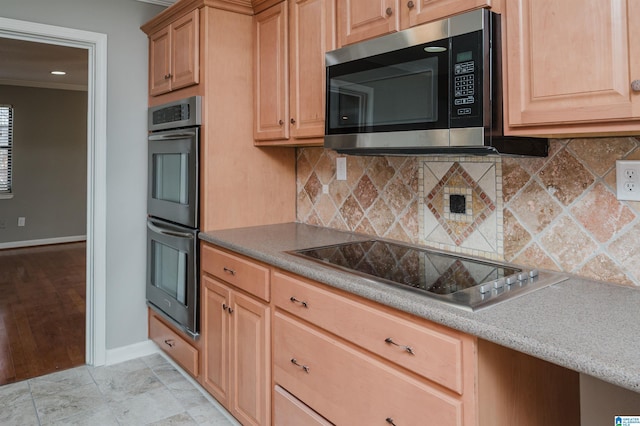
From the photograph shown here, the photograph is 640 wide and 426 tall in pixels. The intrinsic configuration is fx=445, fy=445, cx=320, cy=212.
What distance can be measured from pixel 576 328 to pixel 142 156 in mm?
2576

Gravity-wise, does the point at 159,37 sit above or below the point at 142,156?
above

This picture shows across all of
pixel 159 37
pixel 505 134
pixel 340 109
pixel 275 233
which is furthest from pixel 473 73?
pixel 159 37

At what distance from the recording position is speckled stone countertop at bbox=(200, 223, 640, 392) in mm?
878

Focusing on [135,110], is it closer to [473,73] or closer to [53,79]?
[473,73]

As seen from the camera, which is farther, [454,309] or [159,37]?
[159,37]

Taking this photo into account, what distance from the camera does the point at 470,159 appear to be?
1.75 metres

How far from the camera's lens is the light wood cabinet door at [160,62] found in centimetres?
259

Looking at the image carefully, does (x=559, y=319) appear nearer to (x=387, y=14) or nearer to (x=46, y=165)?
(x=387, y=14)

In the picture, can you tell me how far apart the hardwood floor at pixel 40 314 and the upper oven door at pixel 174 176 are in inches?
45.6

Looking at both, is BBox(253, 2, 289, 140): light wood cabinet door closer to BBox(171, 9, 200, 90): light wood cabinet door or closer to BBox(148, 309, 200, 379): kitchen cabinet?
BBox(171, 9, 200, 90): light wood cabinet door

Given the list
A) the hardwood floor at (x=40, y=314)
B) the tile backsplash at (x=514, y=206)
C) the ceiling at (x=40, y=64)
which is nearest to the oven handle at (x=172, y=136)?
the tile backsplash at (x=514, y=206)

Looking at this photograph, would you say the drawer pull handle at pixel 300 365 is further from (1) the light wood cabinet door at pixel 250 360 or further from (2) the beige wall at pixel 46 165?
(2) the beige wall at pixel 46 165

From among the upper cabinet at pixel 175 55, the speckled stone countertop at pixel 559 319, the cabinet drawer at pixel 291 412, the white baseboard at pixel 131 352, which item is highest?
the upper cabinet at pixel 175 55

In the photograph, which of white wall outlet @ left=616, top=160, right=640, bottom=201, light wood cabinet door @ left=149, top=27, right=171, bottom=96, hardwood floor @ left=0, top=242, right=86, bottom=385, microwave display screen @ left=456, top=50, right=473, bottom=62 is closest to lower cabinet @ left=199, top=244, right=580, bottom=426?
white wall outlet @ left=616, top=160, right=640, bottom=201
